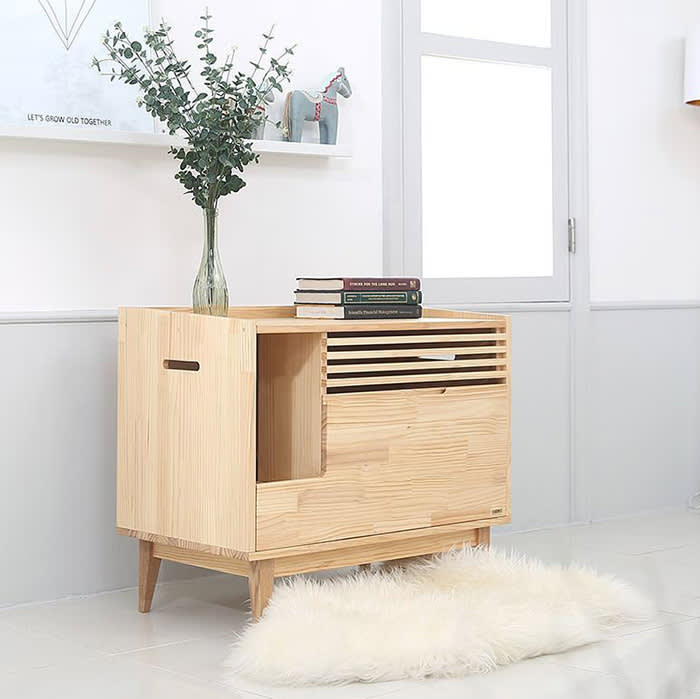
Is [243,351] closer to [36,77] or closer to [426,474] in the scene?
[426,474]

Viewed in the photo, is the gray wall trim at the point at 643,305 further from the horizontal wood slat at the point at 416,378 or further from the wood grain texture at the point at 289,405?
the wood grain texture at the point at 289,405

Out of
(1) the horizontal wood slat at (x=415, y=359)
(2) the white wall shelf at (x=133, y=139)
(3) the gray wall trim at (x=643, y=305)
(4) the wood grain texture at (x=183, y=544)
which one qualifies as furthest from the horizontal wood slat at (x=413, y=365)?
(3) the gray wall trim at (x=643, y=305)

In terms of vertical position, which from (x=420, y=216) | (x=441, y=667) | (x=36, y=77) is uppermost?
(x=36, y=77)

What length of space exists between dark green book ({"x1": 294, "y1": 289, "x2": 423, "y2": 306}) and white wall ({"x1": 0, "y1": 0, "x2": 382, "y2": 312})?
33 centimetres

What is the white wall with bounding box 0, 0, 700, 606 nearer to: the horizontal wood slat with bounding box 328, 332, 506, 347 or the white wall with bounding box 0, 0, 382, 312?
the white wall with bounding box 0, 0, 382, 312

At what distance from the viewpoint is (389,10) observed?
3.34 metres

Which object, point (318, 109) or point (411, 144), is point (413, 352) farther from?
point (411, 144)

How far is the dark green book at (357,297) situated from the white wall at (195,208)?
1.08ft

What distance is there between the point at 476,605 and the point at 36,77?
1.55 meters

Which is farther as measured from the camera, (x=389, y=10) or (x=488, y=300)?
(x=488, y=300)

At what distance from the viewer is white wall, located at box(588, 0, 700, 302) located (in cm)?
385

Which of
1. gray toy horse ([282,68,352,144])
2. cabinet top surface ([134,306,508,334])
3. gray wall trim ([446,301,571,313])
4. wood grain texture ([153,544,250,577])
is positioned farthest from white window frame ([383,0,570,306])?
wood grain texture ([153,544,250,577])

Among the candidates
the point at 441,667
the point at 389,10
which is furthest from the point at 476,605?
the point at 389,10

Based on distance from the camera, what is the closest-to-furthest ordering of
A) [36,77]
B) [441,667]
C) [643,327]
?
[441,667]
[36,77]
[643,327]
